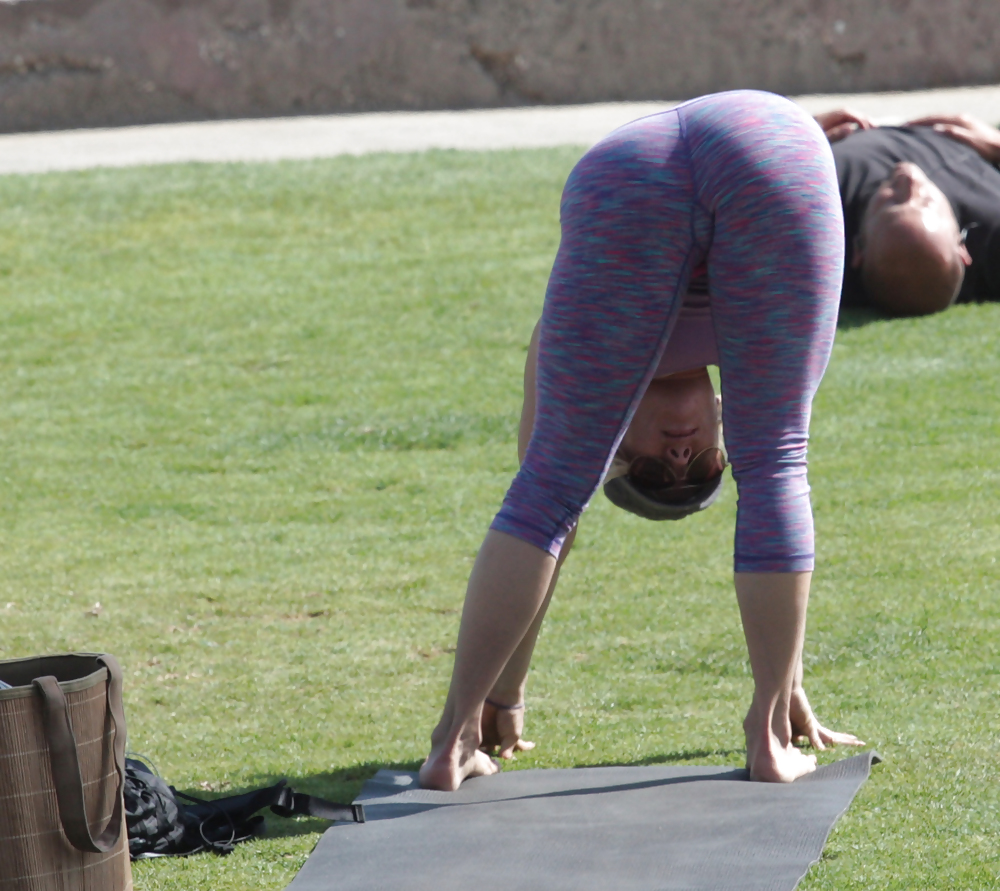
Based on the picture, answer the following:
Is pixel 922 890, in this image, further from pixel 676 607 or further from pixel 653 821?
pixel 676 607

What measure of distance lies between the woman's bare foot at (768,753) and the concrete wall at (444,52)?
10016 mm

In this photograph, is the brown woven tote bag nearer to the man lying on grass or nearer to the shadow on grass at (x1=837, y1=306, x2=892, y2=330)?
the man lying on grass

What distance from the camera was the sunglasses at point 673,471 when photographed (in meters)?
2.86

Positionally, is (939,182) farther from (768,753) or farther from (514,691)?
(768,753)

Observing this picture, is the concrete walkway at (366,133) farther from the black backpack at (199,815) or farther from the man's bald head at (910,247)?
the black backpack at (199,815)

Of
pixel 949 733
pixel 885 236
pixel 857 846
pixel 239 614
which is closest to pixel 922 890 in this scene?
pixel 857 846

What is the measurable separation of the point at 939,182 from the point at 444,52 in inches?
246

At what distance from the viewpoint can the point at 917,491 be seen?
4.78 meters

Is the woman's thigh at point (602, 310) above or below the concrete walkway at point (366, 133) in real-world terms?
above

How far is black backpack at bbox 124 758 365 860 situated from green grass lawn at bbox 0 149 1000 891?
0.15 ft

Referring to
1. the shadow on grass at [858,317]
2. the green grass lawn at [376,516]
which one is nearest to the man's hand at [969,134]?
the green grass lawn at [376,516]

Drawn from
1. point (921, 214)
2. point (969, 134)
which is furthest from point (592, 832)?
point (969, 134)

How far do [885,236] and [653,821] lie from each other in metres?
4.47

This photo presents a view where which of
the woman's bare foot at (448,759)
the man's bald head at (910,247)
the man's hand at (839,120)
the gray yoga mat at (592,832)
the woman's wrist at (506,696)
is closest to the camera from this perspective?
the gray yoga mat at (592,832)
